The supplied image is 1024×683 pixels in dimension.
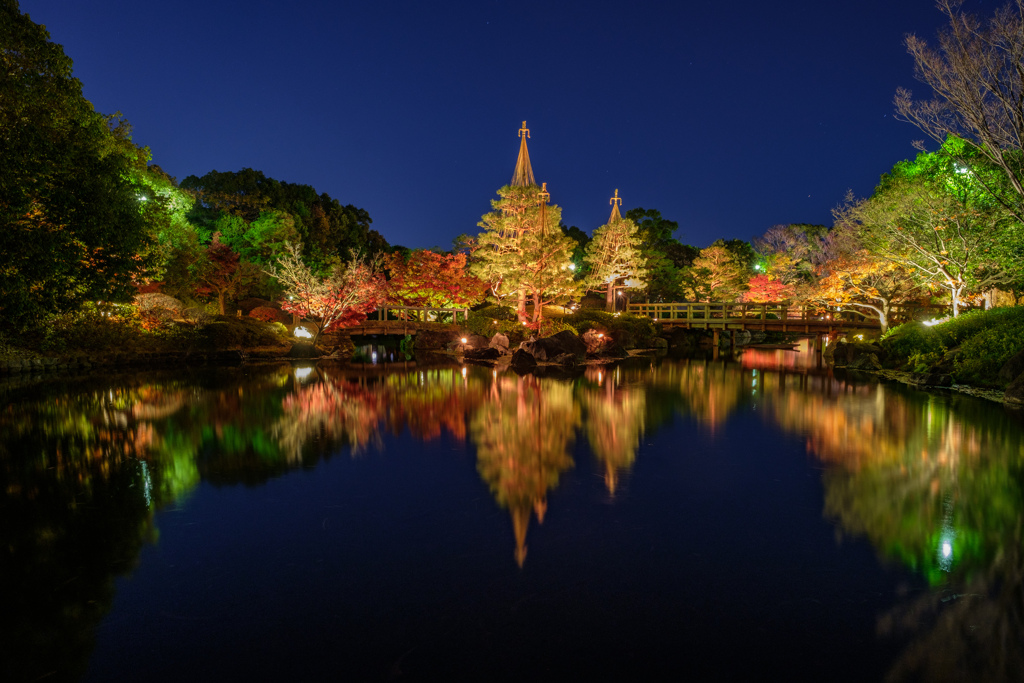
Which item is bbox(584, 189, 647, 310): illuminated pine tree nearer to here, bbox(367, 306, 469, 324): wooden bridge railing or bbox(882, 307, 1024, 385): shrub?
bbox(367, 306, 469, 324): wooden bridge railing

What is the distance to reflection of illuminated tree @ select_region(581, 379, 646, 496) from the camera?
7.02m

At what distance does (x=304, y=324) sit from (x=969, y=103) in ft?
72.8

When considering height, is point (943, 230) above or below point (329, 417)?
above

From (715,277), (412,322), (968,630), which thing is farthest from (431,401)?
(715,277)

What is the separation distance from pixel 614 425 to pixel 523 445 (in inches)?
81.1

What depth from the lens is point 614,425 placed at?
30.2ft

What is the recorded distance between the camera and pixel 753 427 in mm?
9312

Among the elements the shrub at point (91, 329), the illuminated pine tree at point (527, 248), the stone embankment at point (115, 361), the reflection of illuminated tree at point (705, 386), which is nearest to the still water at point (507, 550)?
the reflection of illuminated tree at point (705, 386)

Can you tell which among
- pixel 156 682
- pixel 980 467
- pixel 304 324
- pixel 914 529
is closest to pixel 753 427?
pixel 980 467

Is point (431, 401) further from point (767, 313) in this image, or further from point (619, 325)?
point (767, 313)

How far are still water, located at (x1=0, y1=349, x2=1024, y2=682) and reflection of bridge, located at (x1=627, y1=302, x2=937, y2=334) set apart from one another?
17.8m

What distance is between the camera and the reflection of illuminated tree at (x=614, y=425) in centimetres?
702

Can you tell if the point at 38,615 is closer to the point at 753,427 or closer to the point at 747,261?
the point at 753,427

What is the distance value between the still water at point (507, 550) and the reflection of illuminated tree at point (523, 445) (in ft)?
0.18
